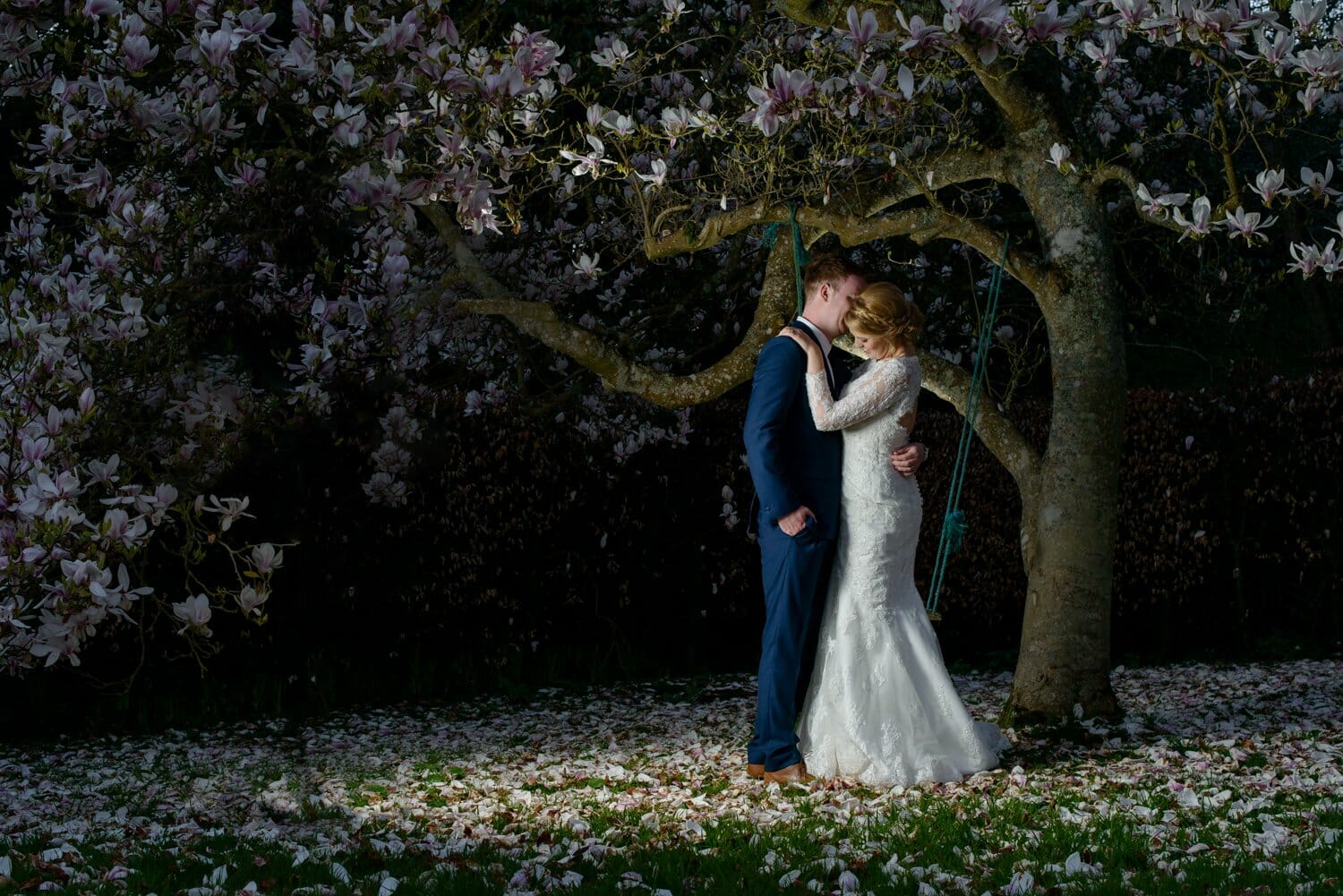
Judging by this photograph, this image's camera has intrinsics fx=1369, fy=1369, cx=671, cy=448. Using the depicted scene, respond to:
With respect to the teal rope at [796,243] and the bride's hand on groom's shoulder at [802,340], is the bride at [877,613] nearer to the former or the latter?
the bride's hand on groom's shoulder at [802,340]

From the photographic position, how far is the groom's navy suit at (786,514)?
4.87 m

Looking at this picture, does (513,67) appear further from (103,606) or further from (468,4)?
(468,4)

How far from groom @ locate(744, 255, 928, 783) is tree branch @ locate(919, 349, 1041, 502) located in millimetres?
1177

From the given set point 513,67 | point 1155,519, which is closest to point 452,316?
point 513,67

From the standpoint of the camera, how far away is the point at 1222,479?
8.91 m

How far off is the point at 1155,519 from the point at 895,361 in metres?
4.78

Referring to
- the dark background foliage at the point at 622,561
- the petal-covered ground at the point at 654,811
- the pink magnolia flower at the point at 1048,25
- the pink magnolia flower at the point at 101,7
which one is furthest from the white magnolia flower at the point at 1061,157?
the dark background foliage at the point at 622,561

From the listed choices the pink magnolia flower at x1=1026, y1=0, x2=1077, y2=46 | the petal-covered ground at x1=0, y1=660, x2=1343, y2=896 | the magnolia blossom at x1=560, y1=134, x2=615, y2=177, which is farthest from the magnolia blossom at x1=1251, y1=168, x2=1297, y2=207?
the magnolia blossom at x1=560, y1=134, x2=615, y2=177

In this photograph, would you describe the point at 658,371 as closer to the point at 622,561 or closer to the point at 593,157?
the point at 593,157

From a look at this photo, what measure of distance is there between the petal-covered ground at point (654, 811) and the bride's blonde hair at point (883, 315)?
5.27ft

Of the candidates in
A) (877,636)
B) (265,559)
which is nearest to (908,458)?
(877,636)

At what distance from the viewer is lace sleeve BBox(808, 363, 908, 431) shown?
486 centimetres

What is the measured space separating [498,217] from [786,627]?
415 centimetres

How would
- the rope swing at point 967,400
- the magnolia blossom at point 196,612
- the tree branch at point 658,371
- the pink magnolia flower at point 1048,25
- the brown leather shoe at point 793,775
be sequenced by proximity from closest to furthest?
the magnolia blossom at point 196,612
the pink magnolia flower at point 1048,25
the brown leather shoe at point 793,775
the rope swing at point 967,400
the tree branch at point 658,371
